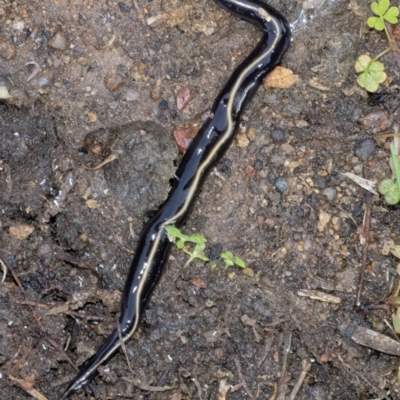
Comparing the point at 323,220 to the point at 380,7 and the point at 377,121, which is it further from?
the point at 380,7

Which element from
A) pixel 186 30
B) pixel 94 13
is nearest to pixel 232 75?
pixel 186 30

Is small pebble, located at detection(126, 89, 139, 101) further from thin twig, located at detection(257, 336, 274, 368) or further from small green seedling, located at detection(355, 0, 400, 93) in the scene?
thin twig, located at detection(257, 336, 274, 368)

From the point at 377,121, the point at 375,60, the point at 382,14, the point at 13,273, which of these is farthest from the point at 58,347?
the point at 382,14

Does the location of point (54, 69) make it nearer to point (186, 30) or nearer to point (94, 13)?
point (94, 13)

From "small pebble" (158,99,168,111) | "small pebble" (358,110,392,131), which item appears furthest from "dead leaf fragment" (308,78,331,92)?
"small pebble" (158,99,168,111)

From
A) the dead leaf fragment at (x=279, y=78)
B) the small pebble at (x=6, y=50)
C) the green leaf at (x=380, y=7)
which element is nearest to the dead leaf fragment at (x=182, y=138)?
the dead leaf fragment at (x=279, y=78)

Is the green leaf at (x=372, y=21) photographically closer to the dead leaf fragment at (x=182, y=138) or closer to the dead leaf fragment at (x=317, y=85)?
the dead leaf fragment at (x=317, y=85)

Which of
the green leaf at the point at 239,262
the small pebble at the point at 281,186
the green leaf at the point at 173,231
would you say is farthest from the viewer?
the small pebble at the point at 281,186
